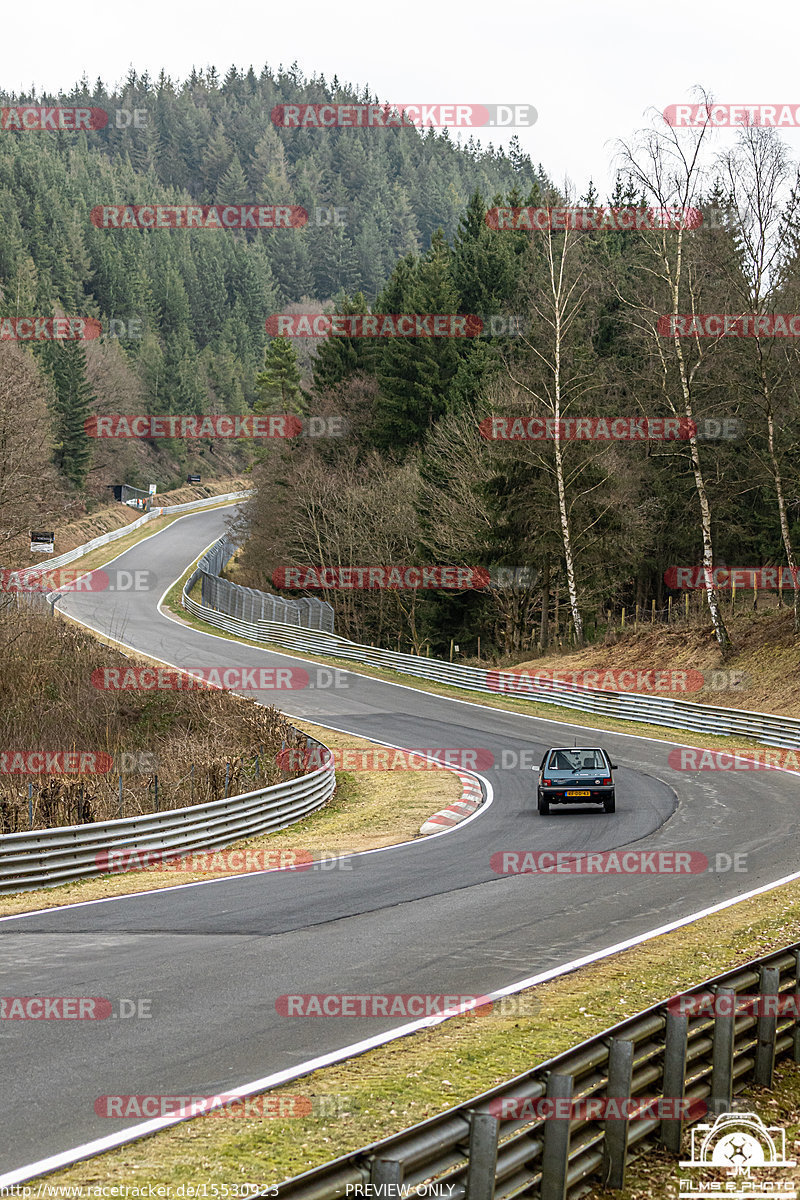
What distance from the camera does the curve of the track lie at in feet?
27.1

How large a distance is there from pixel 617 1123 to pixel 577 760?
16.9 metres

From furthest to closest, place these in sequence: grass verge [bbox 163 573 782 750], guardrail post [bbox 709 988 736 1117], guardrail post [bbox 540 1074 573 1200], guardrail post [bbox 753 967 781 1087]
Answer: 1. grass verge [bbox 163 573 782 750]
2. guardrail post [bbox 753 967 781 1087]
3. guardrail post [bbox 709 988 736 1117]
4. guardrail post [bbox 540 1074 573 1200]

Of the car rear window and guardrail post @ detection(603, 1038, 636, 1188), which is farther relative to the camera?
the car rear window

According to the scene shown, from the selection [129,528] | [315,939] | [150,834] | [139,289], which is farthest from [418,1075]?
[139,289]

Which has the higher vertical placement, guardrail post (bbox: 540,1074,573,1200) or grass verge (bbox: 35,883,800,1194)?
guardrail post (bbox: 540,1074,573,1200)

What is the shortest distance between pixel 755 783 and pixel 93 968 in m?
18.6

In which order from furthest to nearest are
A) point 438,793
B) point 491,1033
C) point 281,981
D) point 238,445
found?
point 238,445
point 438,793
point 281,981
point 491,1033

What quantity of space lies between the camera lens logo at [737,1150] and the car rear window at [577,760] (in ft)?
50.7

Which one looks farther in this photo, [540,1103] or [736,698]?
[736,698]

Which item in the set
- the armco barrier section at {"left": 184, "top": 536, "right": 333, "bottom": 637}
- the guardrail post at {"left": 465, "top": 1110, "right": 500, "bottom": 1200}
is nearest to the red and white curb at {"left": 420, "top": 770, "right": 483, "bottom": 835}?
→ the guardrail post at {"left": 465, "top": 1110, "right": 500, "bottom": 1200}

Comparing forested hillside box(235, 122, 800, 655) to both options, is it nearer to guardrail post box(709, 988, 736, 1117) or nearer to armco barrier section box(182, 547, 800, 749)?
armco barrier section box(182, 547, 800, 749)

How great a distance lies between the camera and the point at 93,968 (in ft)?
35.9

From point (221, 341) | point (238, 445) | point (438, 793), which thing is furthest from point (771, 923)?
point (221, 341)

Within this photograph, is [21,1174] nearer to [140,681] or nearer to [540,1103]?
[540,1103]
